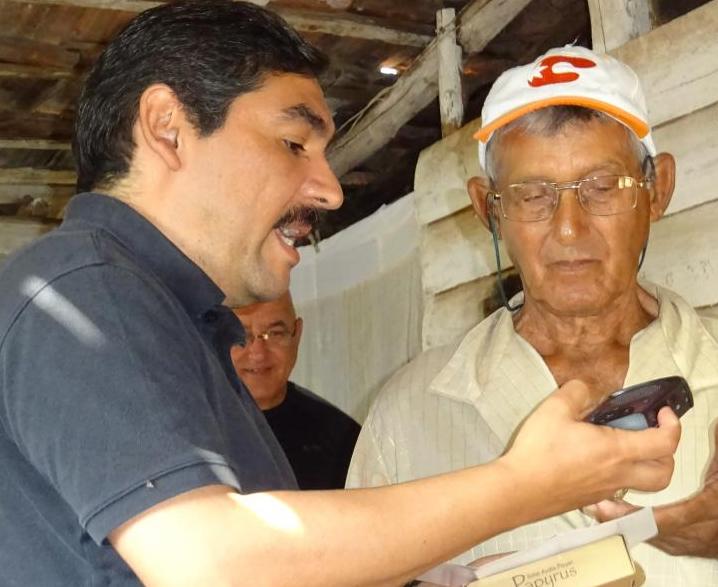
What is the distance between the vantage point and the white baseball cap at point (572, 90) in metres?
1.92

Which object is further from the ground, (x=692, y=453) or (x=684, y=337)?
(x=684, y=337)

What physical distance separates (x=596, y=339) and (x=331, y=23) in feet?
6.92

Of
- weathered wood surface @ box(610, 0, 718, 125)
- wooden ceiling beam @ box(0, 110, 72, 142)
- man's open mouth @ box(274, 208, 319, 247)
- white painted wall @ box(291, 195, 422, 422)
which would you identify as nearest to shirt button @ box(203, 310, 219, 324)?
man's open mouth @ box(274, 208, 319, 247)

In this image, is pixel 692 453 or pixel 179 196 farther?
pixel 692 453

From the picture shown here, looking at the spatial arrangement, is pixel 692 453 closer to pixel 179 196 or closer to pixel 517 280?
pixel 179 196

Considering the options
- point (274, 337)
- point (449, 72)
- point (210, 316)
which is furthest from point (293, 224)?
point (449, 72)

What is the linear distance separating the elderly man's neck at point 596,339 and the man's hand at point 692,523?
1.18ft

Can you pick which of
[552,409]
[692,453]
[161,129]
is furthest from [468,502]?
[692,453]

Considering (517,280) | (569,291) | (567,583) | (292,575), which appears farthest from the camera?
(517,280)

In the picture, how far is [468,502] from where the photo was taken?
1.06 m

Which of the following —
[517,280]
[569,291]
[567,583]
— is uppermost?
[517,280]

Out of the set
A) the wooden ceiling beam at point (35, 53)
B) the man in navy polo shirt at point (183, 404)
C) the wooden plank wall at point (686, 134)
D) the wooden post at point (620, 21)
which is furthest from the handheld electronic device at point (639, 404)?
the wooden ceiling beam at point (35, 53)

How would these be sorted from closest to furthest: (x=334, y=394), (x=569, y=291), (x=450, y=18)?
(x=569, y=291) < (x=450, y=18) < (x=334, y=394)

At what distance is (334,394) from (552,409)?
3533 mm
